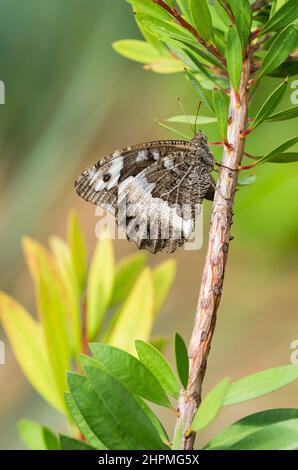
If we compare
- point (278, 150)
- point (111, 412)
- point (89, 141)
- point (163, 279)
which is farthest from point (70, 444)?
point (89, 141)

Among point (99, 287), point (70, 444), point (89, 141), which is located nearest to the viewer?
point (70, 444)

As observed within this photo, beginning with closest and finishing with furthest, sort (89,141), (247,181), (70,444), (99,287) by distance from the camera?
(70,444) → (247,181) → (99,287) → (89,141)

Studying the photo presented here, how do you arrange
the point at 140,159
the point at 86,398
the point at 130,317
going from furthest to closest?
1. the point at 140,159
2. the point at 130,317
3. the point at 86,398

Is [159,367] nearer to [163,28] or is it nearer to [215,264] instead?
[215,264]

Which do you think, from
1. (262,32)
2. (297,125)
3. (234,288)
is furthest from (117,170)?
(234,288)

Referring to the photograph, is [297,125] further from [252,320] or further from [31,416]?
[31,416]

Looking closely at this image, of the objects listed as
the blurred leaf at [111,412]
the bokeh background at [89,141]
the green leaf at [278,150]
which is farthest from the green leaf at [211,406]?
the bokeh background at [89,141]
